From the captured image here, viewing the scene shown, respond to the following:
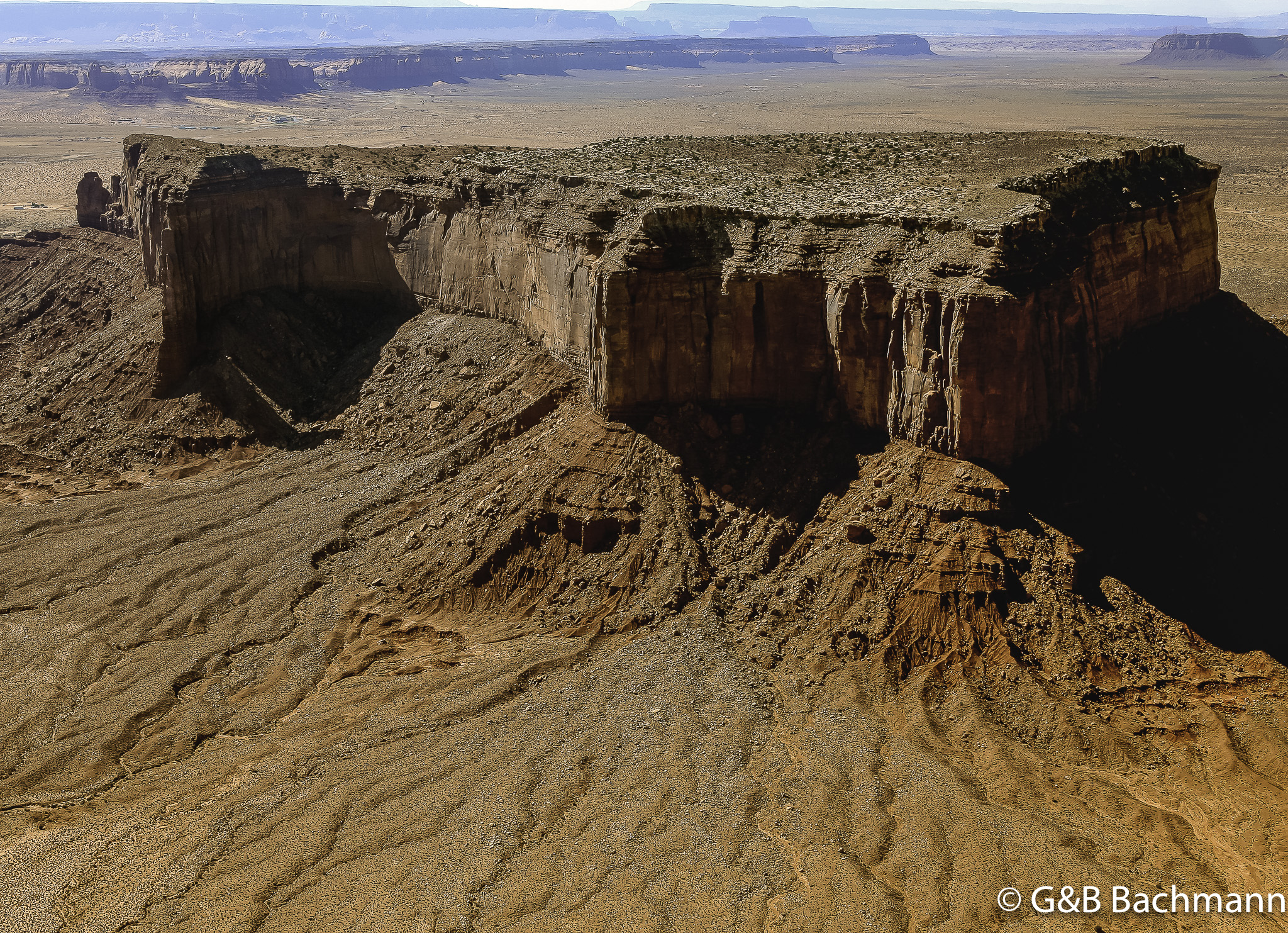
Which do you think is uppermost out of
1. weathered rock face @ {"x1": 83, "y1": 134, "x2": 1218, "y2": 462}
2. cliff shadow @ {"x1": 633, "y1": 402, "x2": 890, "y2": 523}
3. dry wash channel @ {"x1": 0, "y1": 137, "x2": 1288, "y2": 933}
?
weathered rock face @ {"x1": 83, "y1": 134, "x2": 1218, "y2": 462}

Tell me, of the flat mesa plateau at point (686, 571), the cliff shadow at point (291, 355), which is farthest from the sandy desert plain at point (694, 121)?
the cliff shadow at point (291, 355)

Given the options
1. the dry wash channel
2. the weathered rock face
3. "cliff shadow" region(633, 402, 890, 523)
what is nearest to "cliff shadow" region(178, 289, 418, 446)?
the dry wash channel

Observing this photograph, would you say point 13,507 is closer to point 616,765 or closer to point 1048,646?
point 616,765

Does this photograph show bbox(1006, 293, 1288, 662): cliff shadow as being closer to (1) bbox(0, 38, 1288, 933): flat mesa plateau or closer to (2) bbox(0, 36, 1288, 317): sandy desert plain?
(1) bbox(0, 38, 1288, 933): flat mesa plateau

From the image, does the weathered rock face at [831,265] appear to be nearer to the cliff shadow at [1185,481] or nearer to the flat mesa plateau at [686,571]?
the flat mesa plateau at [686,571]

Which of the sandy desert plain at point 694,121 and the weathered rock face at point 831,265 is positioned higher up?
the sandy desert plain at point 694,121

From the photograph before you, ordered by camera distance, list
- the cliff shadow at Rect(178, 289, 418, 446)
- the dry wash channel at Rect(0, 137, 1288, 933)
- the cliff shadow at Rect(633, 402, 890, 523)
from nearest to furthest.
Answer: the dry wash channel at Rect(0, 137, 1288, 933)
the cliff shadow at Rect(633, 402, 890, 523)
the cliff shadow at Rect(178, 289, 418, 446)
